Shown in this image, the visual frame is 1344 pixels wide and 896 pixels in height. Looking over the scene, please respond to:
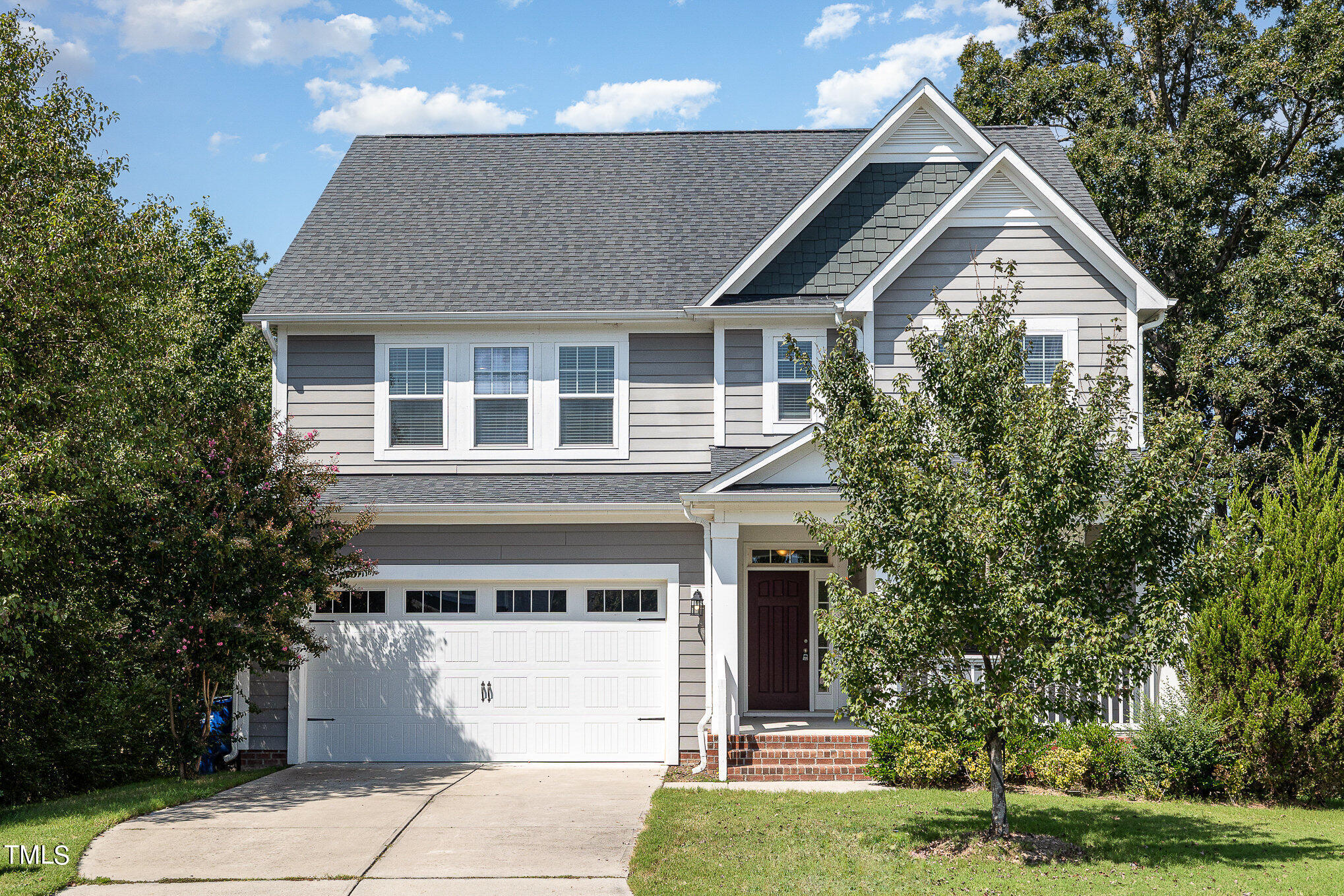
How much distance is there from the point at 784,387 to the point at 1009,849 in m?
7.00

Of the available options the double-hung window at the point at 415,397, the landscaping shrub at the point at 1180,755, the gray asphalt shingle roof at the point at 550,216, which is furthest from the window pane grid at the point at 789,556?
the landscaping shrub at the point at 1180,755

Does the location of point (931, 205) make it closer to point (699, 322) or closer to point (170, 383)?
point (699, 322)

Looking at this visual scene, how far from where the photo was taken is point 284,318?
46.8 ft

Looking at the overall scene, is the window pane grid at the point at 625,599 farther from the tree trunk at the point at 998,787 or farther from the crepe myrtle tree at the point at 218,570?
the tree trunk at the point at 998,787

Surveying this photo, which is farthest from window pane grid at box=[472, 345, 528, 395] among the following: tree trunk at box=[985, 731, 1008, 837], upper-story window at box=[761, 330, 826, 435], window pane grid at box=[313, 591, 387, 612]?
tree trunk at box=[985, 731, 1008, 837]

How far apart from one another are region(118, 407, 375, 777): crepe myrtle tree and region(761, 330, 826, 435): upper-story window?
5.70m

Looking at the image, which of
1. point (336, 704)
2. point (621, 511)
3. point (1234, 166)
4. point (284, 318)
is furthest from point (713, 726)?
point (1234, 166)

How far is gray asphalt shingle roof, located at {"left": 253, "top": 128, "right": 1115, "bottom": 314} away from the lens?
14773 millimetres

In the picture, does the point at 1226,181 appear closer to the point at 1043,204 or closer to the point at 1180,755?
the point at 1043,204

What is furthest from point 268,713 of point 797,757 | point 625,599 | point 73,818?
point 797,757

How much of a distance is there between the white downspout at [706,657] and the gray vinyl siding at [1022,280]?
2978mm

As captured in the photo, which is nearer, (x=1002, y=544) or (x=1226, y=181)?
(x=1002, y=544)

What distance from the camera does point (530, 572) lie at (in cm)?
1382

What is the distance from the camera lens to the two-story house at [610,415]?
44.3 ft
